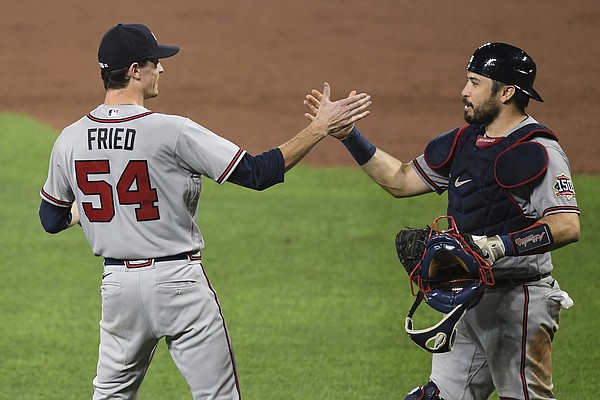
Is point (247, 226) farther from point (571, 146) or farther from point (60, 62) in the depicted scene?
point (60, 62)

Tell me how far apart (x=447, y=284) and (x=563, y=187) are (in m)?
0.58

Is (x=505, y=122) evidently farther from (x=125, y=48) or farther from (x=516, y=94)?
(x=125, y=48)

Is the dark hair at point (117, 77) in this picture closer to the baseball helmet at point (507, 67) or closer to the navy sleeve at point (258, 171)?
the navy sleeve at point (258, 171)

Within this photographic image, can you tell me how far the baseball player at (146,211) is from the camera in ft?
12.7

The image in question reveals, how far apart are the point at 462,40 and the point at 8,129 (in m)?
6.45

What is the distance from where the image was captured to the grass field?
5.89 m

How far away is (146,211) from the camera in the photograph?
387 centimetres

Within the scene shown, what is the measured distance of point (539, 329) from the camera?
13.3 ft

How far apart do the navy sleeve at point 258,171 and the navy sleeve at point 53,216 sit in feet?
2.51

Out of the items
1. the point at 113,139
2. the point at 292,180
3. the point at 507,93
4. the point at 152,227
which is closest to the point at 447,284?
the point at 507,93

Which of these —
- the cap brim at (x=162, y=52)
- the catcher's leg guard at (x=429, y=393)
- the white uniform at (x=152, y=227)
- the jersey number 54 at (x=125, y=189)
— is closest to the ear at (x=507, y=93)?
the white uniform at (x=152, y=227)

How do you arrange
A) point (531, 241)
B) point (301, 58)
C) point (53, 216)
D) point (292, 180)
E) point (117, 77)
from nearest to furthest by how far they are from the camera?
point (531, 241) < point (117, 77) < point (53, 216) < point (292, 180) < point (301, 58)

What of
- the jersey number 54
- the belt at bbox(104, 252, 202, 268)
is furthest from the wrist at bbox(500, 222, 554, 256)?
the jersey number 54

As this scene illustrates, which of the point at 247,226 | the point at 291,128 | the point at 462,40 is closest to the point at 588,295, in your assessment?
the point at 247,226
